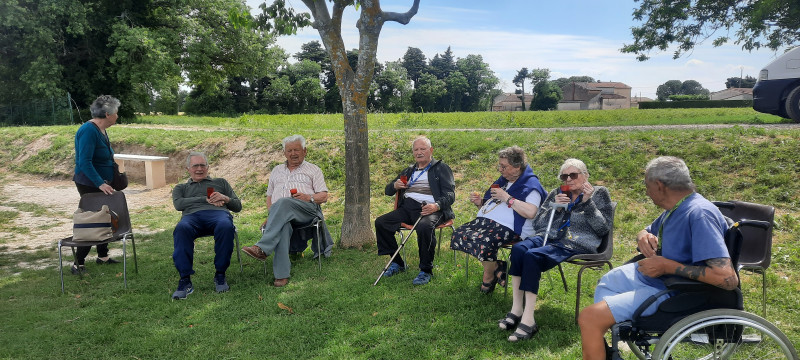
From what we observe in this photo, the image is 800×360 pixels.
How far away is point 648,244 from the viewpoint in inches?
109

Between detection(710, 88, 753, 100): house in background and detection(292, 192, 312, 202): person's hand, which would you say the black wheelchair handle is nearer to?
detection(292, 192, 312, 202): person's hand

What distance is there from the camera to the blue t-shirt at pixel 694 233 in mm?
2336

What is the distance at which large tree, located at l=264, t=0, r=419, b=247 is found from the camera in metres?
5.80

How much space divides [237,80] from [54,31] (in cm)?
2353

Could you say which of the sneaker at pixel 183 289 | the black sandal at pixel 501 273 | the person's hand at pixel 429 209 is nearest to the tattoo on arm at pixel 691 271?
the black sandal at pixel 501 273

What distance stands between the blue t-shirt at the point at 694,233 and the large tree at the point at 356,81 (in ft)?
12.6

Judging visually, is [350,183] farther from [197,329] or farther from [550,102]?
[550,102]

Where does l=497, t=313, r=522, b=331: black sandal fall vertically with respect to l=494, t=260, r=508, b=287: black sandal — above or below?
below

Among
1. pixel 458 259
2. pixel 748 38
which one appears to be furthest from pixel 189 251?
pixel 748 38

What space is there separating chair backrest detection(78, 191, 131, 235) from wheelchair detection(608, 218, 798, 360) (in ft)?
15.5

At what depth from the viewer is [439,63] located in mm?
79438

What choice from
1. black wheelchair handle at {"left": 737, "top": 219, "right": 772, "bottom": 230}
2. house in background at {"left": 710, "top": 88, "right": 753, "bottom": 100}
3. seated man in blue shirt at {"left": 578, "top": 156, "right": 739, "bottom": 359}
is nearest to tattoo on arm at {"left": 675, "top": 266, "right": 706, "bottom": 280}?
seated man in blue shirt at {"left": 578, "top": 156, "right": 739, "bottom": 359}

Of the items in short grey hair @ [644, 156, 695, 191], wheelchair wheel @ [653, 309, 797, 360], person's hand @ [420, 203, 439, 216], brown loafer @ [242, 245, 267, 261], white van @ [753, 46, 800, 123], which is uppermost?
white van @ [753, 46, 800, 123]

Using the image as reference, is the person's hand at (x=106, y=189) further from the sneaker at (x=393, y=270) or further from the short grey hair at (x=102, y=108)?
the sneaker at (x=393, y=270)
